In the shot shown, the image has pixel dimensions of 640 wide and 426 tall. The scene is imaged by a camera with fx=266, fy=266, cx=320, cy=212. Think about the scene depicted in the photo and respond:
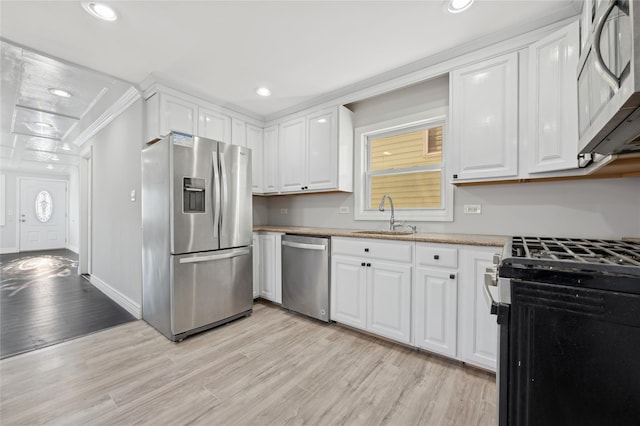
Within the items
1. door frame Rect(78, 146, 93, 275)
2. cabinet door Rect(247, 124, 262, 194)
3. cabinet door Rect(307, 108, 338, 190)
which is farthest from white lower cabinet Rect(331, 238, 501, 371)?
Result: door frame Rect(78, 146, 93, 275)

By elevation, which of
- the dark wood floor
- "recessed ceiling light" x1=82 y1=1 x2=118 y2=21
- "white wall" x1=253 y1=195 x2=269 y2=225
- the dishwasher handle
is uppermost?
"recessed ceiling light" x1=82 y1=1 x2=118 y2=21

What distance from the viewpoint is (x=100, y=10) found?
5.92 ft

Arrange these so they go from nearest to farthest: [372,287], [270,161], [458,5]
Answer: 1. [458,5]
2. [372,287]
3. [270,161]

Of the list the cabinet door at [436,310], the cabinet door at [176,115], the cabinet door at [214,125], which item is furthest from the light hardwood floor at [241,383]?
the cabinet door at [214,125]

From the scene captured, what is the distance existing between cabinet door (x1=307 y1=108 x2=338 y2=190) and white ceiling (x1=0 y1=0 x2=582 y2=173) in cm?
50

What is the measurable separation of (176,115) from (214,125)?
0.45 meters

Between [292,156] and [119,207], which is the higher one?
[292,156]

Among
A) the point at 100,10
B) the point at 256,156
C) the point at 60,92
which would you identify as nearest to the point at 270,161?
the point at 256,156

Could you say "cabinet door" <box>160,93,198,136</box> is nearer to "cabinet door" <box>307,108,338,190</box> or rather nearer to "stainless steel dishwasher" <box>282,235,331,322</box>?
"cabinet door" <box>307,108,338,190</box>

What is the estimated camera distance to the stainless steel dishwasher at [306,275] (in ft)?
8.95

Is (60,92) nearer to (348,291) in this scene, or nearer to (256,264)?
(256,264)

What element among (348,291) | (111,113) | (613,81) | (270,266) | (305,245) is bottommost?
(348,291)

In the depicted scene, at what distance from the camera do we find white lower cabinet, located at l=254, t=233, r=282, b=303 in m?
3.14

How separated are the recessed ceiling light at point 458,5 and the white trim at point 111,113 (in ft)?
9.96
